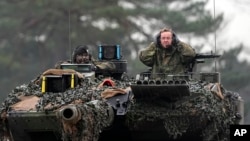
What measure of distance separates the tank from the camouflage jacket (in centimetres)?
107

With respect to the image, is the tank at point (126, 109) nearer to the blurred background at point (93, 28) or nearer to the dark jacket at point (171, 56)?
the dark jacket at point (171, 56)

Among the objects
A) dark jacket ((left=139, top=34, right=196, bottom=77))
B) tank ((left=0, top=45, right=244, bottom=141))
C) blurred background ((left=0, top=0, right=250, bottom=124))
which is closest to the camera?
tank ((left=0, top=45, right=244, bottom=141))

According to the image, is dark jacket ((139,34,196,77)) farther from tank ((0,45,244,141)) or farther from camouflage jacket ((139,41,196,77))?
tank ((0,45,244,141))

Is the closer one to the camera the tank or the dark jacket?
the tank

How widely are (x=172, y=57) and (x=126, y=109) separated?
2047 millimetres

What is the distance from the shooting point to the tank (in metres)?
8.89

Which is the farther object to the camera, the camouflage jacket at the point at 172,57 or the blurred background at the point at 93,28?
the blurred background at the point at 93,28

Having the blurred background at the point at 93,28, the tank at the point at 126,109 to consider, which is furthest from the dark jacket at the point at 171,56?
the blurred background at the point at 93,28

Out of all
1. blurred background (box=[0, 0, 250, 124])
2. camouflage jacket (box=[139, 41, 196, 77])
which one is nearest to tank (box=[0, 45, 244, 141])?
camouflage jacket (box=[139, 41, 196, 77])

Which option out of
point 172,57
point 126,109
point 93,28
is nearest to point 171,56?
point 172,57

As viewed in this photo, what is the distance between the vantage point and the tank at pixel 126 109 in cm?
889

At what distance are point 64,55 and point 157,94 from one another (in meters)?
21.9

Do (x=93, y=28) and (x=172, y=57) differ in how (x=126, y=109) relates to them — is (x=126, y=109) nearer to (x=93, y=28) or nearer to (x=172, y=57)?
(x=172, y=57)

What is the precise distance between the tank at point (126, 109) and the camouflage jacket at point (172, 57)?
1074 millimetres
